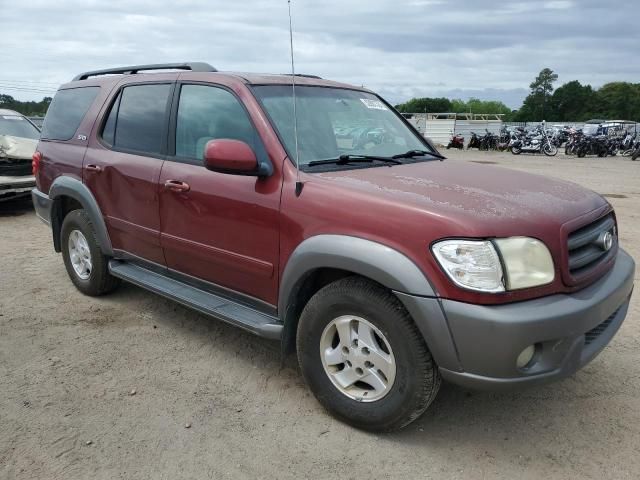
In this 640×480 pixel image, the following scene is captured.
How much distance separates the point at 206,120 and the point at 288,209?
106 cm

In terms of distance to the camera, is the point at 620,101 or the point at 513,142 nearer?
the point at 513,142

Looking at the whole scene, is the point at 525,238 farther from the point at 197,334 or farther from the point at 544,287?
the point at 197,334

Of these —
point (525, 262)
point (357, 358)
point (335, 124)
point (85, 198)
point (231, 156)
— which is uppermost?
point (335, 124)

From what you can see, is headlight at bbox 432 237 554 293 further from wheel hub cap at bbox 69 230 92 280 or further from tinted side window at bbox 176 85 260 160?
wheel hub cap at bbox 69 230 92 280

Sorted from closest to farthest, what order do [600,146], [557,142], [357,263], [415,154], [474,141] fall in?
[357,263], [415,154], [600,146], [557,142], [474,141]

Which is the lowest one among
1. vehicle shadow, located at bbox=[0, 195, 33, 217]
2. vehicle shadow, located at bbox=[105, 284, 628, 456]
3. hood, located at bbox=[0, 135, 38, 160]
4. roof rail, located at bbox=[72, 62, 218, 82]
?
vehicle shadow, located at bbox=[0, 195, 33, 217]

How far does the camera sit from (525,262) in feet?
8.14

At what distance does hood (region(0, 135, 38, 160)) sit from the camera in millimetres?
8812

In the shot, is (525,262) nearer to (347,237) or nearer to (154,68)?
(347,237)

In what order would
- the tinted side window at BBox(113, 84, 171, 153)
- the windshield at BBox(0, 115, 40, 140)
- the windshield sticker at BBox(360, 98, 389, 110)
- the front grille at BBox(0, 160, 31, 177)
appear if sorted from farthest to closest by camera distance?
1. the windshield at BBox(0, 115, 40, 140)
2. the front grille at BBox(0, 160, 31, 177)
3. the windshield sticker at BBox(360, 98, 389, 110)
4. the tinted side window at BBox(113, 84, 171, 153)

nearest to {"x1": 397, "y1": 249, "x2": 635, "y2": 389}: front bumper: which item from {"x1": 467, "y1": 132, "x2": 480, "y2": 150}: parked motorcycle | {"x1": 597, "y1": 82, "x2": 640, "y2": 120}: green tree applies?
{"x1": 467, "y1": 132, "x2": 480, "y2": 150}: parked motorcycle

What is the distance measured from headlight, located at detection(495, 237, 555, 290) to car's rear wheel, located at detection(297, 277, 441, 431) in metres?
0.51

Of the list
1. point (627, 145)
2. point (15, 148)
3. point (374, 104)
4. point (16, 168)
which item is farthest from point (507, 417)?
point (627, 145)

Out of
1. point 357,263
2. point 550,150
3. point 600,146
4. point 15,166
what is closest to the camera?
point 357,263
